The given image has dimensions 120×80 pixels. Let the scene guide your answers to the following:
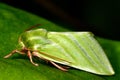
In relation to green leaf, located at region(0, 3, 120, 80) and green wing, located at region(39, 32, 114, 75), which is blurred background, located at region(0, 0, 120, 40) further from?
green wing, located at region(39, 32, 114, 75)

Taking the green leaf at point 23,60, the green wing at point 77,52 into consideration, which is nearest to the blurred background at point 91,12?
the green leaf at point 23,60

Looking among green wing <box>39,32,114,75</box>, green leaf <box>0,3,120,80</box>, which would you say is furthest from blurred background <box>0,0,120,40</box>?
green wing <box>39,32,114,75</box>

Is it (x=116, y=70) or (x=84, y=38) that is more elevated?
(x=84, y=38)

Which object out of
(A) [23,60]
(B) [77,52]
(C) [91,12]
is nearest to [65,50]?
(B) [77,52]

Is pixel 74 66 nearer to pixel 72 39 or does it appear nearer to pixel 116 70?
pixel 72 39

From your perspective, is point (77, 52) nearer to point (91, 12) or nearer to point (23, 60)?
point (23, 60)

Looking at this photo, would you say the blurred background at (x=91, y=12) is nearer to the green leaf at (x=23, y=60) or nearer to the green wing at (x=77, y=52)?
the green leaf at (x=23, y=60)

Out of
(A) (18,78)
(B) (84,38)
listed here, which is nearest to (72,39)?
(B) (84,38)
